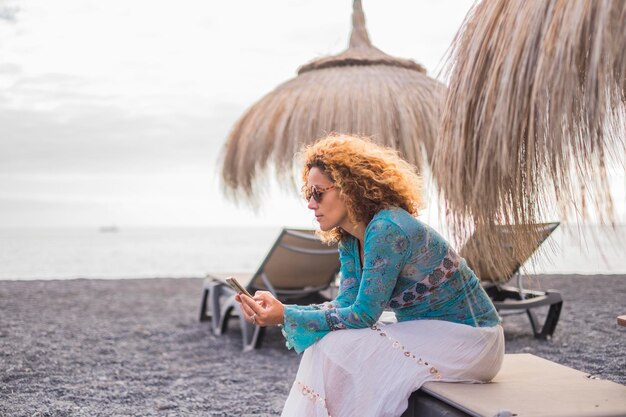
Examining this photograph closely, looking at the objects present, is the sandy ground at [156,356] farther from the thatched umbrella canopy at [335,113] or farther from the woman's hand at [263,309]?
the thatched umbrella canopy at [335,113]

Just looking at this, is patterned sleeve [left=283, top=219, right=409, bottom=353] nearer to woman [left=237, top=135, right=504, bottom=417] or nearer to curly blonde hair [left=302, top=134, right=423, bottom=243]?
woman [left=237, top=135, right=504, bottom=417]

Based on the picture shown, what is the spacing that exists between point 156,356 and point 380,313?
2.90 m

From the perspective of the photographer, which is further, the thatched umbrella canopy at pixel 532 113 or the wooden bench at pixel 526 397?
the wooden bench at pixel 526 397

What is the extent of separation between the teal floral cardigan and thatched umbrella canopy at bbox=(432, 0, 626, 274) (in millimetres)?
129

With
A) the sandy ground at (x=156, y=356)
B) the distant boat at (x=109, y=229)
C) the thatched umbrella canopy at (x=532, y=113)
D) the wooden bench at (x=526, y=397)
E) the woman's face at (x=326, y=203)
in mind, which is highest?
the thatched umbrella canopy at (x=532, y=113)

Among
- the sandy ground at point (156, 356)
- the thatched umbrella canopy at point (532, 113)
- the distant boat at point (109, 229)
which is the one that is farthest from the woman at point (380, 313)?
the distant boat at point (109, 229)

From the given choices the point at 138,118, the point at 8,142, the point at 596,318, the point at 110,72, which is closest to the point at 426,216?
the point at 596,318

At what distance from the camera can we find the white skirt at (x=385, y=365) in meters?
2.22

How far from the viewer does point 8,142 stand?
81.9 feet

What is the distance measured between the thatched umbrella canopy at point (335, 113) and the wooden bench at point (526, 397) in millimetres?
2674

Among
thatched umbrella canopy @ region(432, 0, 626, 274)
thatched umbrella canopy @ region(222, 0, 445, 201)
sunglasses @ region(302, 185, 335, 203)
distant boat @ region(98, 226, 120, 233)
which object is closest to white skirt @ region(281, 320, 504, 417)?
thatched umbrella canopy @ region(432, 0, 626, 274)

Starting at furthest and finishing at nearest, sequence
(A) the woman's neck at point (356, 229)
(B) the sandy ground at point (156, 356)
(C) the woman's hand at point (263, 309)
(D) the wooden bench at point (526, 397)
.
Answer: (B) the sandy ground at point (156, 356)
(A) the woman's neck at point (356, 229)
(C) the woman's hand at point (263, 309)
(D) the wooden bench at point (526, 397)

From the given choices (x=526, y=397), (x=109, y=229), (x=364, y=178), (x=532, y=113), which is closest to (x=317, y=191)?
(x=364, y=178)

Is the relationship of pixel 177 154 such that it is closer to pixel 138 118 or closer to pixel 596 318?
pixel 138 118
